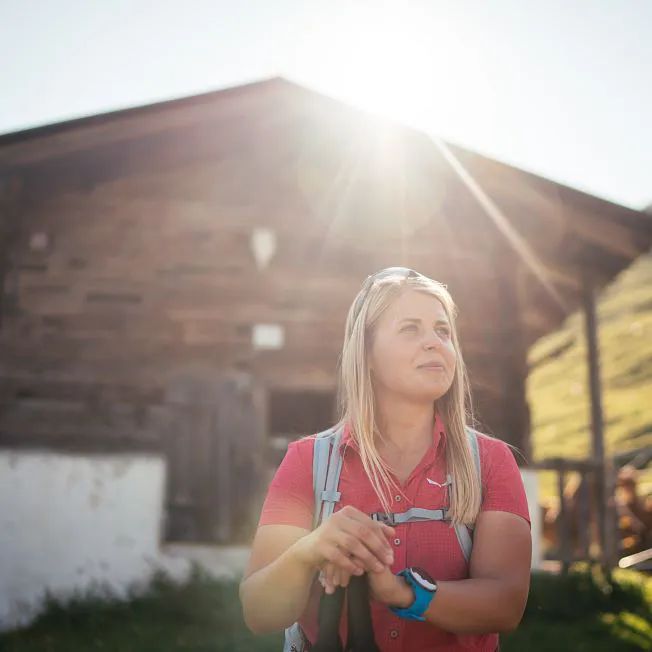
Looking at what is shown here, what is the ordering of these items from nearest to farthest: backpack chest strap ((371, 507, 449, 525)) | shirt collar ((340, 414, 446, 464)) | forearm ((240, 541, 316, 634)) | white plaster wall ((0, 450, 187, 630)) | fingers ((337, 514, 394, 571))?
fingers ((337, 514, 394, 571))
forearm ((240, 541, 316, 634))
backpack chest strap ((371, 507, 449, 525))
shirt collar ((340, 414, 446, 464))
white plaster wall ((0, 450, 187, 630))

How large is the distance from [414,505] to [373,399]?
1.12ft

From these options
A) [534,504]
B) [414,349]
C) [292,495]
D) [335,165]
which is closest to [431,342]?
[414,349]

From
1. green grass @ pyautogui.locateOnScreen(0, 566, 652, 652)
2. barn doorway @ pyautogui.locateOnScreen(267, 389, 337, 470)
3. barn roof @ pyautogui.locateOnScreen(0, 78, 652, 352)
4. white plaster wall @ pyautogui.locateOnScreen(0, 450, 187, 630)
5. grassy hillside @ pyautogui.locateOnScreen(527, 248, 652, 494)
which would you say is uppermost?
grassy hillside @ pyautogui.locateOnScreen(527, 248, 652, 494)

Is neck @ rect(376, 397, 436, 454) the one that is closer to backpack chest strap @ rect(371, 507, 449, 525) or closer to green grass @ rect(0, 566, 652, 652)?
backpack chest strap @ rect(371, 507, 449, 525)

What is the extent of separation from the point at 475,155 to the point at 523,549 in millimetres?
6313

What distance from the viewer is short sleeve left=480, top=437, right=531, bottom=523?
187cm

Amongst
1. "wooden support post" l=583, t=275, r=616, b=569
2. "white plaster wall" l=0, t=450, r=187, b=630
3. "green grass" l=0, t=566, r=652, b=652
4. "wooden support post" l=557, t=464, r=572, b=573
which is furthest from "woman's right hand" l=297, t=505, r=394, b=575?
"wooden support post" l=583, t=275, r=616, b=569

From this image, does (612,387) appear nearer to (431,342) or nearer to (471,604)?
(431,342)

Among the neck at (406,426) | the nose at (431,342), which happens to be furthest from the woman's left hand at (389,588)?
the nose at (431,342)

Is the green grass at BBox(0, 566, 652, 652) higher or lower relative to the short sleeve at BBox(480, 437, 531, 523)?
lower

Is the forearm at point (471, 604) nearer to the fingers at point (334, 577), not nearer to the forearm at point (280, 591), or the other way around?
the fingers at point (334, 577)

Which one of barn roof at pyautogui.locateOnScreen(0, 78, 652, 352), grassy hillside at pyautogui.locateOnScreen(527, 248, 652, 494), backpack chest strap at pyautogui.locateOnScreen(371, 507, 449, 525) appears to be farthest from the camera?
grassy hillside at pyautogui.locateOnScreen(527, 248, 652, 494)

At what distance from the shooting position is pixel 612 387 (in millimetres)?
77812

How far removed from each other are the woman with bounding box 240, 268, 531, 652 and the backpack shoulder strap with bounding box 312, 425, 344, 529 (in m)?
0.02
